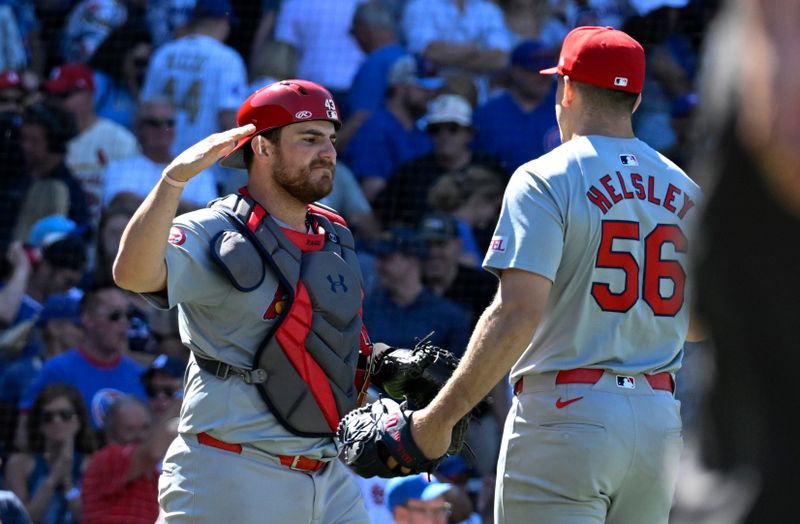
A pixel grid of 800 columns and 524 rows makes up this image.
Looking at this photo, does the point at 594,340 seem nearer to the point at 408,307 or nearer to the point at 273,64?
the point at 408,307

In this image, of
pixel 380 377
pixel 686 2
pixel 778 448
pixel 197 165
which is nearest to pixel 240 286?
pixel 197 165

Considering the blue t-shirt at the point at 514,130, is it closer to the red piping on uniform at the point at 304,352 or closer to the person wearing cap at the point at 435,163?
the person wearing cap at the point at 435,163

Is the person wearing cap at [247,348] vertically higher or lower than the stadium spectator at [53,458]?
higher

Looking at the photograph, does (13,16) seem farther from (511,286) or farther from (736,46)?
(736,46)

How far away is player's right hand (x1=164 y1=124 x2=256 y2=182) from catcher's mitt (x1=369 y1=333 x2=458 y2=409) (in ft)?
2.97

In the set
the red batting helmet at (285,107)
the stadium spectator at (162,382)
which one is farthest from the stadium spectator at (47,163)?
the red batting helmet at (285,107)

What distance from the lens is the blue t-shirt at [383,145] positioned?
899 centimetres

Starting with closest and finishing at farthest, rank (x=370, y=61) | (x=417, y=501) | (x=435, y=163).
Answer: (x=417, y=501), (x=435, y=163), (x=370, y=61)

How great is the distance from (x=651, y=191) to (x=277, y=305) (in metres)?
1.22

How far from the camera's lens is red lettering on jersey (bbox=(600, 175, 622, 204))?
3.65 m

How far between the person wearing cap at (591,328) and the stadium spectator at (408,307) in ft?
13.0

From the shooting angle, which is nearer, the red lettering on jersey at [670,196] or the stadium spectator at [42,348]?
the red lettering on jersey at [670,196]

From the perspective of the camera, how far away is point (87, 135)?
948cm

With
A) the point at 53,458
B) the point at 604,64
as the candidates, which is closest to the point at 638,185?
the point at 604,64
